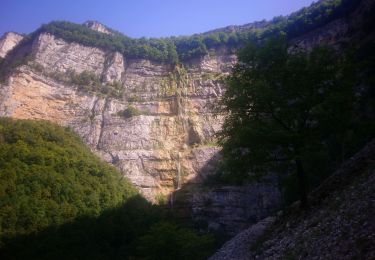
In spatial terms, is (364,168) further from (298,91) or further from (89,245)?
(89,245)

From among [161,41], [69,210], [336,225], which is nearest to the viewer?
[336,225]

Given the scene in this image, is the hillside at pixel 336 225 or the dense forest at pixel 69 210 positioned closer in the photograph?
the hillside at pixel 336 225

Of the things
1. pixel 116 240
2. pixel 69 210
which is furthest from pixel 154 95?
pixel 69 210

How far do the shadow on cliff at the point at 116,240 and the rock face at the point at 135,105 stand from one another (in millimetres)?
12376

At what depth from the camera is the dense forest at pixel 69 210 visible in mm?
23500

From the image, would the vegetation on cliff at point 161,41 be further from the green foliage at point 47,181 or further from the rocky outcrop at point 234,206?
the rocky outcrop at point 234,206

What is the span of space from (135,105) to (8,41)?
36751mm

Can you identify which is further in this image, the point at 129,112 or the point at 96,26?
the point at 96,26

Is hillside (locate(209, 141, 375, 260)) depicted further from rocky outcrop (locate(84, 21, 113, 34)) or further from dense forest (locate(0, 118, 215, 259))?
rocky outcrop (locate(84, 21, 113, 34))

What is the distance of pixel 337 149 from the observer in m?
27.3

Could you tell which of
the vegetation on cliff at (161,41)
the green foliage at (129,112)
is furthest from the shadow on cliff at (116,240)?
the vegetation on cliff at (161,41)

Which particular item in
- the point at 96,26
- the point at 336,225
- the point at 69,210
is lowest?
the point at 336,225

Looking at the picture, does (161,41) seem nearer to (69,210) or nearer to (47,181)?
(47,181)

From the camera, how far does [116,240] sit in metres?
31.4
